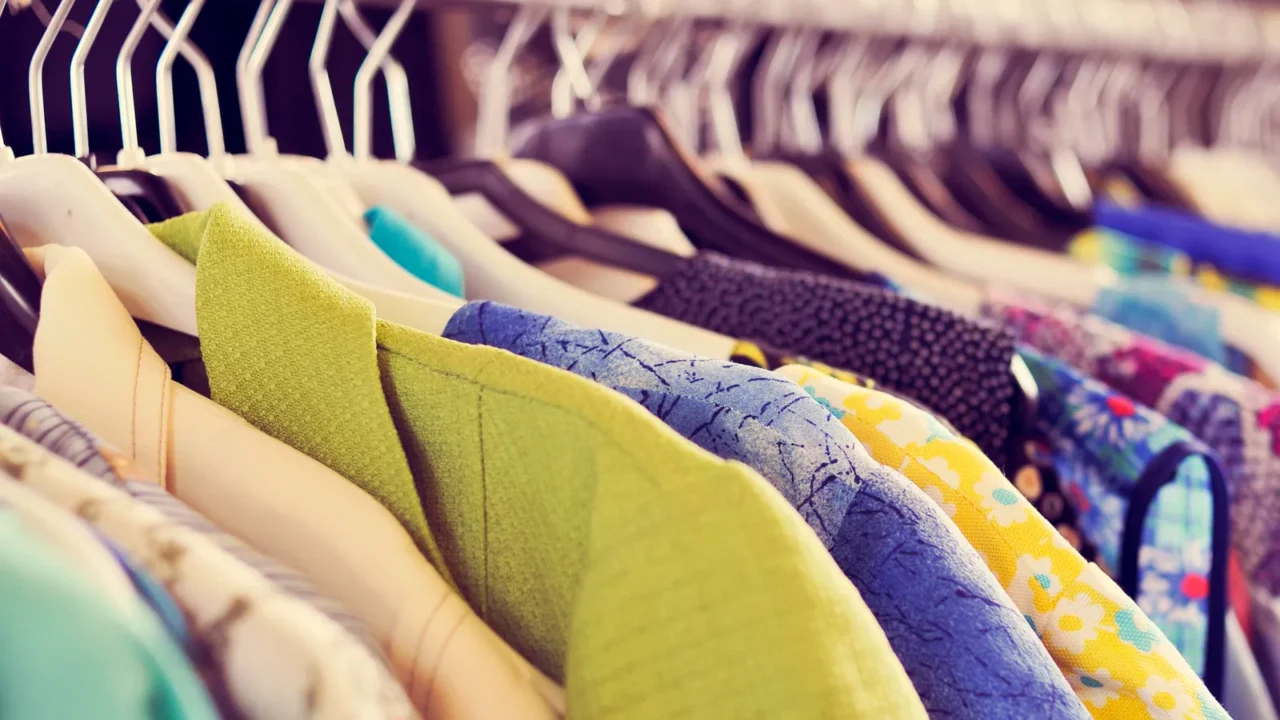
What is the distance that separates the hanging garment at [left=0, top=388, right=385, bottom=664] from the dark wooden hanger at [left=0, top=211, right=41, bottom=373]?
0.24ft

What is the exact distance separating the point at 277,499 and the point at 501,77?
482 mm

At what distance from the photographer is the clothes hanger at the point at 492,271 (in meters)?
0.48

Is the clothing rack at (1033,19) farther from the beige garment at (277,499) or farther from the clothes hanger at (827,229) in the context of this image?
the beige garment at (277,499)

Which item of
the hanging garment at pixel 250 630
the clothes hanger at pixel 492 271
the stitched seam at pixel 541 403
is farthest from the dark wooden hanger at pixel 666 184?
the hanging garment at pixel 250 630

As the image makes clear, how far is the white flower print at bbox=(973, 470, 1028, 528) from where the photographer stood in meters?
0.36

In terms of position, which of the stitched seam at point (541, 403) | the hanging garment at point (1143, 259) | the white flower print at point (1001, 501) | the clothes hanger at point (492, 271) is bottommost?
the white flower print at point (1001, 501)

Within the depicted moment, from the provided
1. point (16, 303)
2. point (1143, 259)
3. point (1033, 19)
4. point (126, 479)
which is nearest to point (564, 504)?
point (126, 479)

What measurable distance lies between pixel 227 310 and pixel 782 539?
23cm

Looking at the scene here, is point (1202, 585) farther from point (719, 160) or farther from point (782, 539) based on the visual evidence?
point (719, 160)

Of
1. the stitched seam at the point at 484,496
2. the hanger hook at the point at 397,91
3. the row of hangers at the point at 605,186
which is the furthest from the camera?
the hanger hook at the point at 397,91

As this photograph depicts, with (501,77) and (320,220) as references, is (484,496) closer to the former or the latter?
(320,220)

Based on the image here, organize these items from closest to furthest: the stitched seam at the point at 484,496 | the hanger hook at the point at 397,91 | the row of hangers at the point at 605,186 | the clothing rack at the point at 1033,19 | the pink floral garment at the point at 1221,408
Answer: the stitched seam at the point at 484,496, the row of hangers at the point at 605,186, the pink floral garment at the point at 1221,408, the hanger hook at the point at 397,91, the clothing rack at the point at 1033,19

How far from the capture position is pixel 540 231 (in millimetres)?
592

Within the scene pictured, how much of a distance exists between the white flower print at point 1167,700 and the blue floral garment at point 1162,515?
18 centimetres
